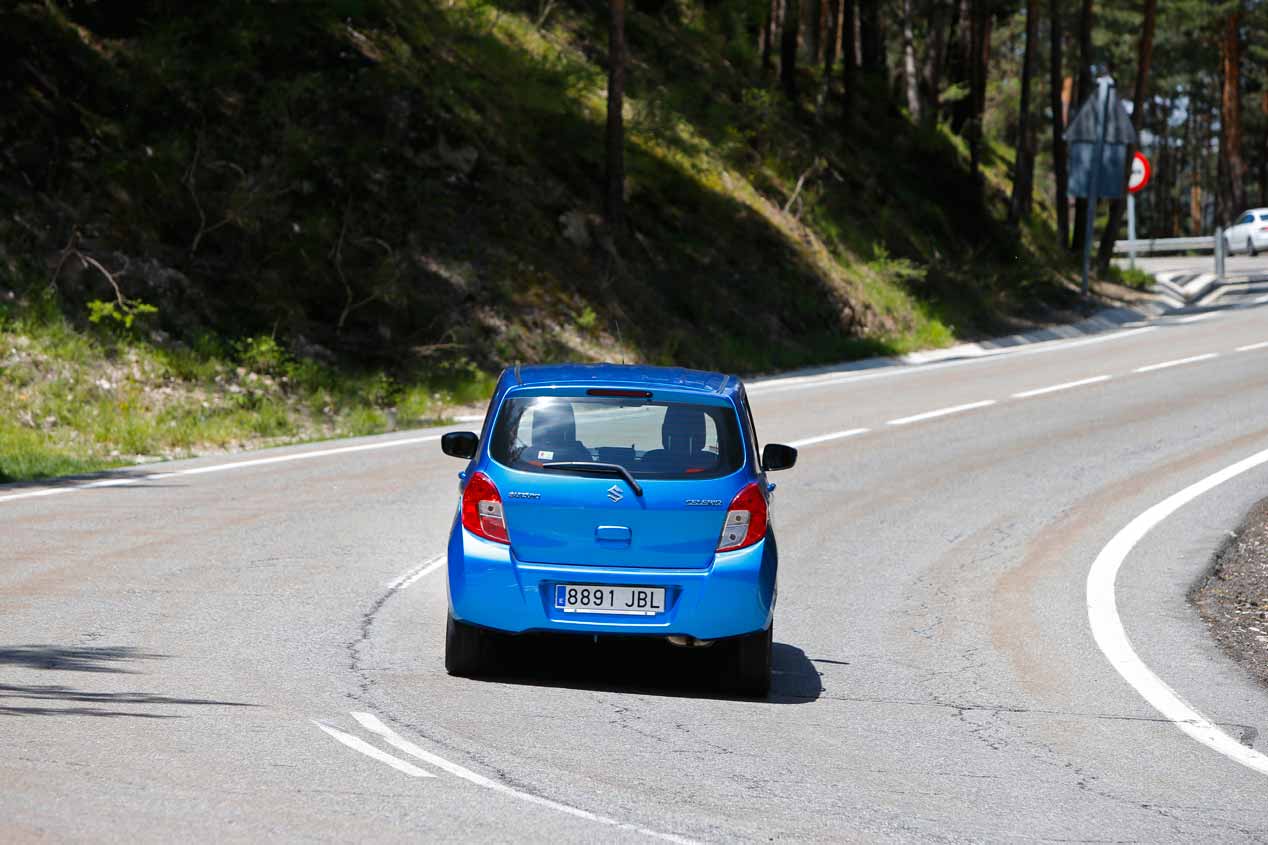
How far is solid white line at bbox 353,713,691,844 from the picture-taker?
5.81m

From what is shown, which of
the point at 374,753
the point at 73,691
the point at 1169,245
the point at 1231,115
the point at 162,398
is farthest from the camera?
the point at 1231,115

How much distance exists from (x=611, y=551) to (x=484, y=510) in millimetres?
715

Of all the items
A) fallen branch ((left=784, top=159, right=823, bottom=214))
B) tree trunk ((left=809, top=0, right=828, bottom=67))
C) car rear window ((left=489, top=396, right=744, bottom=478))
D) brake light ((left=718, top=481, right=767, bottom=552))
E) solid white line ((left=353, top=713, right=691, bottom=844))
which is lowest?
solid white line ((left=353, top=713, right=691, bottom=844))

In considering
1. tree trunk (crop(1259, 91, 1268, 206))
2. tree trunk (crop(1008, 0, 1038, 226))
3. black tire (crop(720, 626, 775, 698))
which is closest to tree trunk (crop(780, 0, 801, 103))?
tree trunk (crop(1008, 0, 1038, 226))

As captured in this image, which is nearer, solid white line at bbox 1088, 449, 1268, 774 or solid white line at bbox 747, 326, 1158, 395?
solid white line at bbox 1088, 449, 1268, 774

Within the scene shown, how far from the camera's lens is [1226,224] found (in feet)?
227

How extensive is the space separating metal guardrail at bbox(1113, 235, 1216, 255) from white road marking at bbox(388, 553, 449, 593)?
4847 cm

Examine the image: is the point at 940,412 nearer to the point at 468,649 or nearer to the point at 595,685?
the point at 595,685

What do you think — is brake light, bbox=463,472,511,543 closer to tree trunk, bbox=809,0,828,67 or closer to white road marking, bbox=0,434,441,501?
white road marking, bbox=0,434,441,501

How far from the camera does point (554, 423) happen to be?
8.43 metres

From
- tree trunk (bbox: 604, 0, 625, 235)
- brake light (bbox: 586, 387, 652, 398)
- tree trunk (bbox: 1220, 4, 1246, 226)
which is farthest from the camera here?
tree trunk (bbox: 1220, 4, 1246, 226)

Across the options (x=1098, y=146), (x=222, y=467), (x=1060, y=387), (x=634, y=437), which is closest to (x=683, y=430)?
(x=634, y=437)

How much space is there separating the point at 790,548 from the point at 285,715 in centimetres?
640

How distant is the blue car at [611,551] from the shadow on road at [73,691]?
4.64 feet
